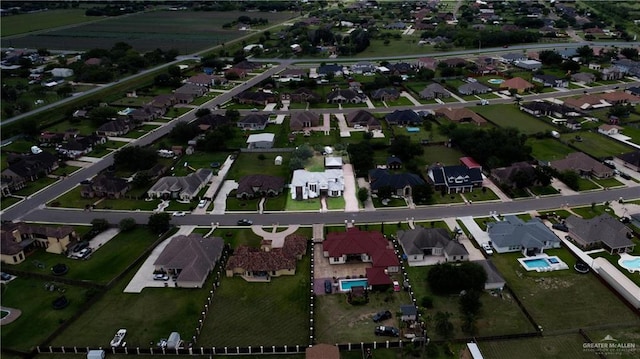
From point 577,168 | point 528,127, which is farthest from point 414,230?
point 528,127

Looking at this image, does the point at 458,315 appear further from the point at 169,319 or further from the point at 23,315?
the point at 23,315

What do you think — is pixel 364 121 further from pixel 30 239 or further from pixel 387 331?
pixel 30 239

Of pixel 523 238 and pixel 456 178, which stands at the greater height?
pixel 456 178

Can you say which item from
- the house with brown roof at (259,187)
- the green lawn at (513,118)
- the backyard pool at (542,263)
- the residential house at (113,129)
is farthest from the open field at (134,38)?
the backyard pool at (542,263)

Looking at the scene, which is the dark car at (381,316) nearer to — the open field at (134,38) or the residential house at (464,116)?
the residential house at (464,116)

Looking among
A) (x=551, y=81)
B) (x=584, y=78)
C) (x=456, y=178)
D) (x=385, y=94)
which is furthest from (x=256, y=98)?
(x=584, y=78)

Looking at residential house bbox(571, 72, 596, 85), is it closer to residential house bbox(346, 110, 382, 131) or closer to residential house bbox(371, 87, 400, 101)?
residential house bbox(371, 87, 400, 101)
